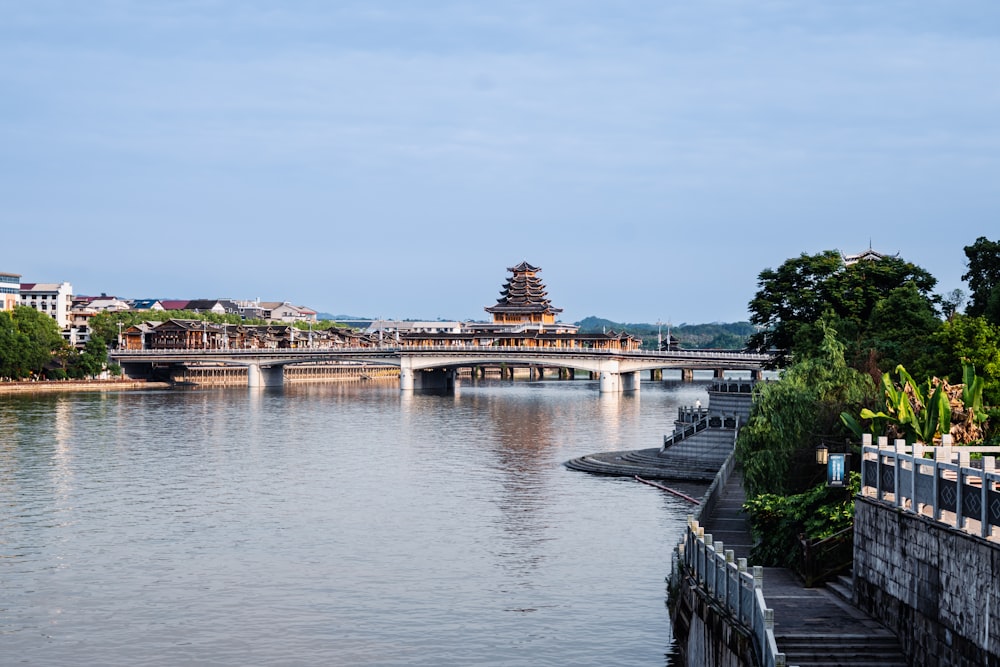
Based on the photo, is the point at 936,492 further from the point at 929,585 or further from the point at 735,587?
the point at 735,587

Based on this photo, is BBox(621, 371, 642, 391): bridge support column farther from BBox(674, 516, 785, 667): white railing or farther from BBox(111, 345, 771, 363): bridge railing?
BBox(674, 516, 785, 667): white railing

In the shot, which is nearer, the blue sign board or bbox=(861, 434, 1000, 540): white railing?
bbox=(861, 434, 1000, 540): white railing

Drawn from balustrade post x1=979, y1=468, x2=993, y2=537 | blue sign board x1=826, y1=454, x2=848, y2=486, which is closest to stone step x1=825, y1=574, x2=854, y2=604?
blue sign board x1=826, y1=454, x2=848, y2=486

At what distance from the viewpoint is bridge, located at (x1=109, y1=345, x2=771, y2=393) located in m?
111

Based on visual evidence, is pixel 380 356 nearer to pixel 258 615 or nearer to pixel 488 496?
pixel 488 496

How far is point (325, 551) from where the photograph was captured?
3438 cm

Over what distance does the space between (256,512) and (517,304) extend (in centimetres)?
13588

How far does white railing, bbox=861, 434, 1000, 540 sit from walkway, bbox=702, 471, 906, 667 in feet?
6.04

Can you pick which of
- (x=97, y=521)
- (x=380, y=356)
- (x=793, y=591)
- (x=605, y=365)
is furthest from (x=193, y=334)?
(x=793, y=591)

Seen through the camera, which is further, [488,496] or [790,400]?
[488,496]

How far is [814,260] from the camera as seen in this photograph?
202 ft

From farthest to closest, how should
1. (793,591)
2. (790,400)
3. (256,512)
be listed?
(256,512) → (790,400) → (793,591)

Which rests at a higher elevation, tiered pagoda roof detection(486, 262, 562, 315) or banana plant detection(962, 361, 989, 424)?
tiered pagoda roof detection(486, 262, 562, 315)

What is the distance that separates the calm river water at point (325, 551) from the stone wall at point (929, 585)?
6953mm
